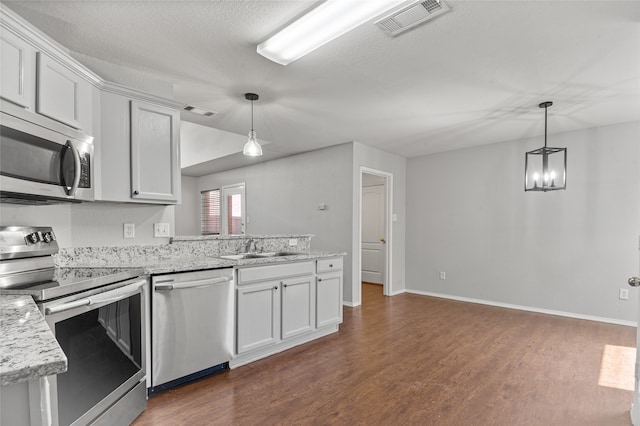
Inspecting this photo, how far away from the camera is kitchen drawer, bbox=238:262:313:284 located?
2.68m

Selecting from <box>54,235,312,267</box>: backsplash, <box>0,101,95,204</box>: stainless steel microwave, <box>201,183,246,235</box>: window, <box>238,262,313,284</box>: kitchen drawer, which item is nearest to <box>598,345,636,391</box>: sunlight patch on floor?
<box>238,262,313,284</box>: kitchen drawer

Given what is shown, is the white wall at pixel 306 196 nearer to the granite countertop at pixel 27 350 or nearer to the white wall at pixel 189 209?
the white wall at pixel 189 209

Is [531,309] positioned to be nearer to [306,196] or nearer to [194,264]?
[306,196]

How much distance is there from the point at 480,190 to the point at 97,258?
487 centimetres

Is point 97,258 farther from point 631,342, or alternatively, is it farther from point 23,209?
point 631,342

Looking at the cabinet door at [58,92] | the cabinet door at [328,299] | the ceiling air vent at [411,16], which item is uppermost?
the ceiling air vent at [411,16]

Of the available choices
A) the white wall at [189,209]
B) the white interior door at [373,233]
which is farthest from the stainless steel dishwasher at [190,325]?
the white wall at [189,209]

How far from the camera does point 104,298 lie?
1706 mm

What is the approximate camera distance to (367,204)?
671 centimetres

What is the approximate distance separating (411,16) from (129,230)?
2.48 m

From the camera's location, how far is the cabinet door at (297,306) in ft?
9.81

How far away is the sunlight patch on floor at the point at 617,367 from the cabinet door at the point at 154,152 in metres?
3.63

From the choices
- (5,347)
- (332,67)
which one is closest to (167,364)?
(5,347)

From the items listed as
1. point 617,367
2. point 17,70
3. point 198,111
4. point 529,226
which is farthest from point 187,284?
point 529,226
